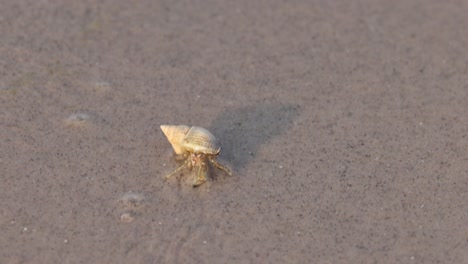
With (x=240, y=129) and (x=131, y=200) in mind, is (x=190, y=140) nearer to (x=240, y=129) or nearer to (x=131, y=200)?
(x=131, y=200)

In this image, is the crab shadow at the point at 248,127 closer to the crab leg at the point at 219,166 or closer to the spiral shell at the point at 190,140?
the crab leg at the point at 219,166

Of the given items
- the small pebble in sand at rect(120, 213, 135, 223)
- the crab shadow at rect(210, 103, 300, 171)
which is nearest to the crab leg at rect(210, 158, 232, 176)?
the crab shadow at rect(210, 103, 300, 171)

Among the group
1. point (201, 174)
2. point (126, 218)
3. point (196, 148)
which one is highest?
point (196, 148)

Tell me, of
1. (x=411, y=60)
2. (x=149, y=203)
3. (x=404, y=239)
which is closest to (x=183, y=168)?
(x=149, y=203)

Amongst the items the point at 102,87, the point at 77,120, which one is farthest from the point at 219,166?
the point at 102,87

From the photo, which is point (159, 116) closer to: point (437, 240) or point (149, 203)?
point (149, 203)

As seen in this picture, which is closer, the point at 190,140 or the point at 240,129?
the point at 190,140
